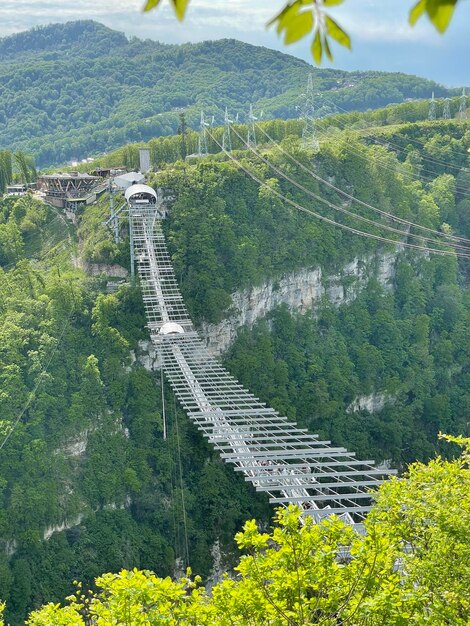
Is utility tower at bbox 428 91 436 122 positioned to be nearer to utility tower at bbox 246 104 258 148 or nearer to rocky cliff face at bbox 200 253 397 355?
utility tower at bbox 246 104 258 148

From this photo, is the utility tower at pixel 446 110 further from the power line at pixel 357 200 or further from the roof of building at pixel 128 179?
the roof of building at pixel 128 179

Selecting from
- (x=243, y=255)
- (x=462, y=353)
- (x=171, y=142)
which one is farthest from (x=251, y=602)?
(x=171, y=142)

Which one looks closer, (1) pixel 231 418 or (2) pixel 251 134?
(1) pixel 231 418

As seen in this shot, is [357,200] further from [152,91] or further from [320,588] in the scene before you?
[152,91]

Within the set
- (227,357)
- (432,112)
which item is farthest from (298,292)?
(432,112)

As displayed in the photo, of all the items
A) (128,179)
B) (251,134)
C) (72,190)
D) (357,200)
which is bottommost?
(357,200)

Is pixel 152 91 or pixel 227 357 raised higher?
pixel 152 91

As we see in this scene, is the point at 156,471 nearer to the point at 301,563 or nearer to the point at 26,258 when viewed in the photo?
the point at 26,258
